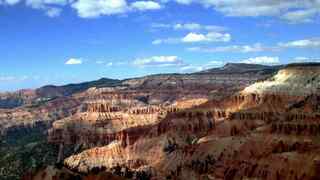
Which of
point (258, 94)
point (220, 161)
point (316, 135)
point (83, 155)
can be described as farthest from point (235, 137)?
point (83, 155)

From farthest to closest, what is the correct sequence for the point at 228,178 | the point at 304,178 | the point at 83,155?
the point at 83,155 < the point at 228,178 < the point at 304,178

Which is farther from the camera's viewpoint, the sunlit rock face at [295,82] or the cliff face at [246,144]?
the sunlit rock face at [295,82]

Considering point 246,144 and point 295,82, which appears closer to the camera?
point 246,144

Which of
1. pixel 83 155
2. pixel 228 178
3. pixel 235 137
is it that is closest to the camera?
pixel 228 178

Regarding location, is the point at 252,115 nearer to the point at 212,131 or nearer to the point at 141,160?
the point at 212,131

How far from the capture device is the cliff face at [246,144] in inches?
5193

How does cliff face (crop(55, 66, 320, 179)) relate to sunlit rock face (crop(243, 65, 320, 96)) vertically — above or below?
below

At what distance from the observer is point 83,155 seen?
192125 millimetres

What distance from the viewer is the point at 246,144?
151m

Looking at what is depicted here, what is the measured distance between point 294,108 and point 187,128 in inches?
1547

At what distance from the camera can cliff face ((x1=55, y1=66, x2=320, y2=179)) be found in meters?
132

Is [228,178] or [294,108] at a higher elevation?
[294,108]

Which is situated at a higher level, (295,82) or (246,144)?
(295,82)

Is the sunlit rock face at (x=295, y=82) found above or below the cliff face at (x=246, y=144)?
above
